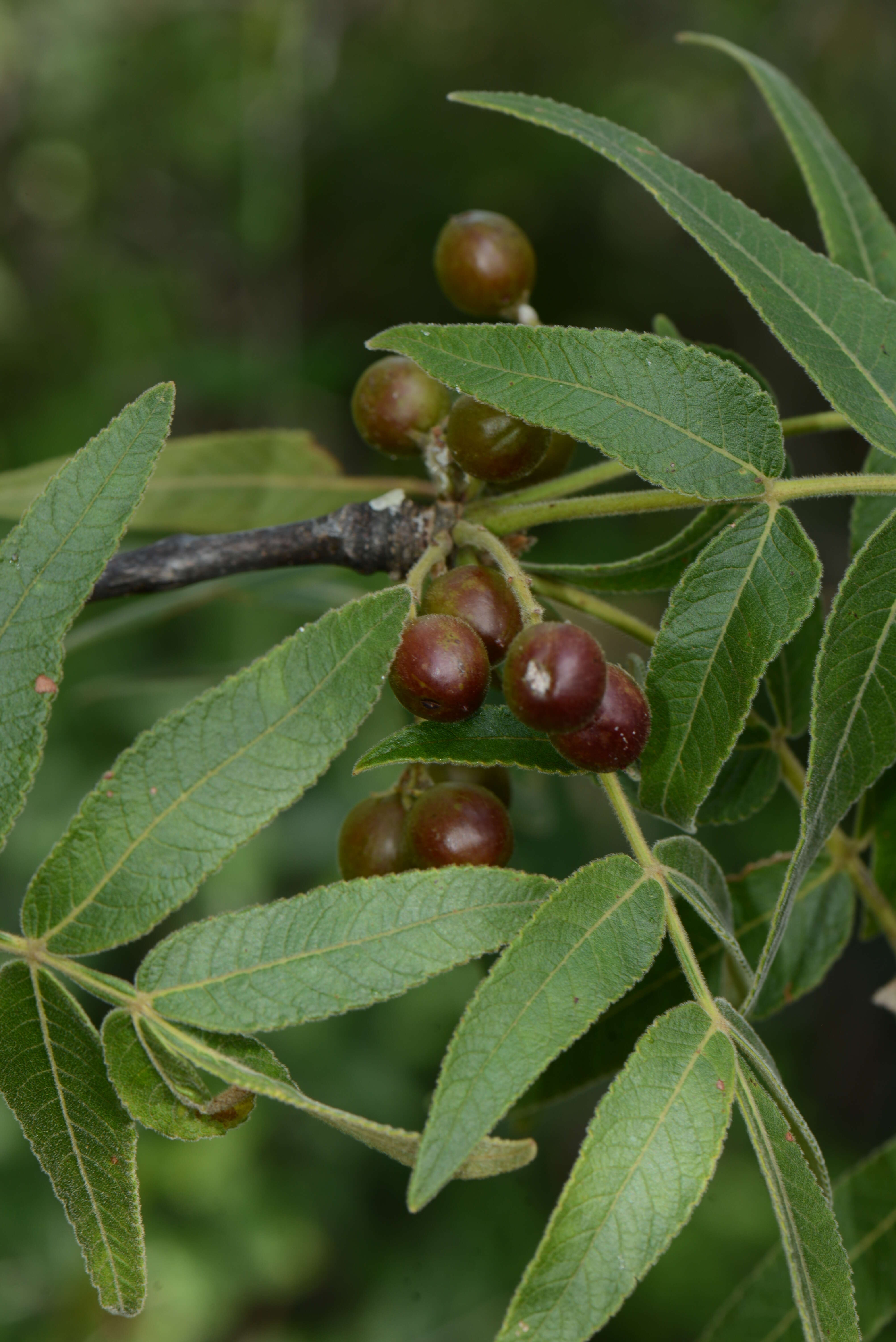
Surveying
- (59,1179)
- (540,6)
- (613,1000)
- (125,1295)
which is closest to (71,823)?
(59,1179)

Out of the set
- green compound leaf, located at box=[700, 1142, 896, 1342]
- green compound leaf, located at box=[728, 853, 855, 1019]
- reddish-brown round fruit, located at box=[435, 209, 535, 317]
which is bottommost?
green compound leaf, located at box=[700, 1142, 896, 1342]

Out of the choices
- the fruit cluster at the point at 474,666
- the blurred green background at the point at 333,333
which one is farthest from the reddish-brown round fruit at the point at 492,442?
the blurred green background at the point at 333,333

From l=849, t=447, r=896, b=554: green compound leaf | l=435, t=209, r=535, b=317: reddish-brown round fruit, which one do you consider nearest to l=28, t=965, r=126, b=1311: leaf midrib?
l=849, t=447, r=896, b=554: green compound leaf

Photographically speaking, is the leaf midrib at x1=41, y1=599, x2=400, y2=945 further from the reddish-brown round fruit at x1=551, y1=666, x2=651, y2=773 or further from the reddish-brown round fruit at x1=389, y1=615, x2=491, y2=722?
the reddish-brown round fruit at x1=551, y1=666, x2=651, y2=773

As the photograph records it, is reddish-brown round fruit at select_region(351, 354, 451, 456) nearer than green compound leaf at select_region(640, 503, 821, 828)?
No

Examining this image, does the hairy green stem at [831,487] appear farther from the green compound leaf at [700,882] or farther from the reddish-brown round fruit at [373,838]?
the reddish-brown round fruit at [373,838]

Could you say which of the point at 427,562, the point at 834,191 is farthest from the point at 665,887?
the point at 834,191
